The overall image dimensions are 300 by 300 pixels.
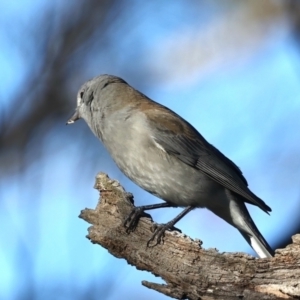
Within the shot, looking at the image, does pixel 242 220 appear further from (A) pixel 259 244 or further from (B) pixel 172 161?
(B) pixel 172 161

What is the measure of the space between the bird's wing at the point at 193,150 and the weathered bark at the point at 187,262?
0.80 metres

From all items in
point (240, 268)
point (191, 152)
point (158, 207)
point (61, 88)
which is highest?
point (61, 88)

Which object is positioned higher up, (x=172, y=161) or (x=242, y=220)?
(x=172, y=161)

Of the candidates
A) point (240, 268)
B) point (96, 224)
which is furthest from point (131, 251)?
point (240, 268)

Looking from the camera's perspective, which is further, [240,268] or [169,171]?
[169,171]

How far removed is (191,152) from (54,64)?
195 cm

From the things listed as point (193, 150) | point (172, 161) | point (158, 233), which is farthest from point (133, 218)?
point (193, 150)

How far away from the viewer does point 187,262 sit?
356 centimetres

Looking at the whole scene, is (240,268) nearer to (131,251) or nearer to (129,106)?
(131,251)

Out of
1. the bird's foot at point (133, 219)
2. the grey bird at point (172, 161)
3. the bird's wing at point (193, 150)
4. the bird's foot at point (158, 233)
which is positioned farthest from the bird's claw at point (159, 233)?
the bird's wing at point (193, 150)

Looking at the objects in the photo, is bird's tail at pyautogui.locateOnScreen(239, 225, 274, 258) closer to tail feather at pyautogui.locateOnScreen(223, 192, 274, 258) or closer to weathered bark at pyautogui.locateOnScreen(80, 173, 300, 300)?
tail feather at pyautogui.locateOnScreen(223, 192, 274, 258)

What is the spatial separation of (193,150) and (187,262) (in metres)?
1.31

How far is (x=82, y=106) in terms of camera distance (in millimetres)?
5086

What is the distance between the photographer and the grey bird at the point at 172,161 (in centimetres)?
451
